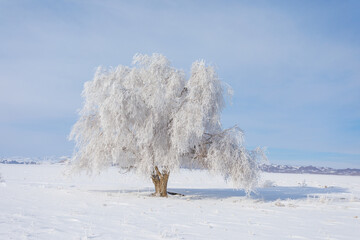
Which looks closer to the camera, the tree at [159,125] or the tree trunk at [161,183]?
the tree at [159,125]

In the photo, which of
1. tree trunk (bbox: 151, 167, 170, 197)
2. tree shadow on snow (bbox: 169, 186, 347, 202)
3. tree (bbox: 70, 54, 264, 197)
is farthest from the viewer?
tree shadow on snow (bbox: 169, 186, 347, 202)

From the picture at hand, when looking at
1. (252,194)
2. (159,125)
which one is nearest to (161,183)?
(159,125)

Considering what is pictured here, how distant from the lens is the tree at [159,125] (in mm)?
15711

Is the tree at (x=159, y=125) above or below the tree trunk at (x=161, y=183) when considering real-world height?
above

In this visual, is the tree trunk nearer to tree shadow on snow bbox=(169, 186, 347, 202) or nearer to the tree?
the tree

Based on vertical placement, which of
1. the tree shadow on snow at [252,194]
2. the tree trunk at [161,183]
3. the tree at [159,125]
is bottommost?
the tree shadow on snow at [252,194]

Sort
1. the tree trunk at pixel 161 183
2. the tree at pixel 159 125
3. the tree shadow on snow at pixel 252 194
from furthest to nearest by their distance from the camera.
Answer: the tree shadow on snow at pixel 252 194 → the tree trunk at pixel 161 183 → the tree at pixel 159 125

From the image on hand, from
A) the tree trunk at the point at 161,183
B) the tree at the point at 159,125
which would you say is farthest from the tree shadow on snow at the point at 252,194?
the tree at the point at 159,125

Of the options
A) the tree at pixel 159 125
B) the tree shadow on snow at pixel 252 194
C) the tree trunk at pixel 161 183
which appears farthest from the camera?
the tree shadow on snow at pixel 252 194

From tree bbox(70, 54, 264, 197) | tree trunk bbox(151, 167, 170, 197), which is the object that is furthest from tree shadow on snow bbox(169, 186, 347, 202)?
tree bbox(70, 54, 264, 197)

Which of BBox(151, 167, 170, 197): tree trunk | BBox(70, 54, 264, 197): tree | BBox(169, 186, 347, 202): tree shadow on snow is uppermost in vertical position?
BBox(70, 54, 264, 197): tree

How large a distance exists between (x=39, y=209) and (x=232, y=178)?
9.05 metres

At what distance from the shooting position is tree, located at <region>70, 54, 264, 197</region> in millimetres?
15711

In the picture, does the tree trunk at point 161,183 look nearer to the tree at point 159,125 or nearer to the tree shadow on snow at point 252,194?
the tree at point 159,125
